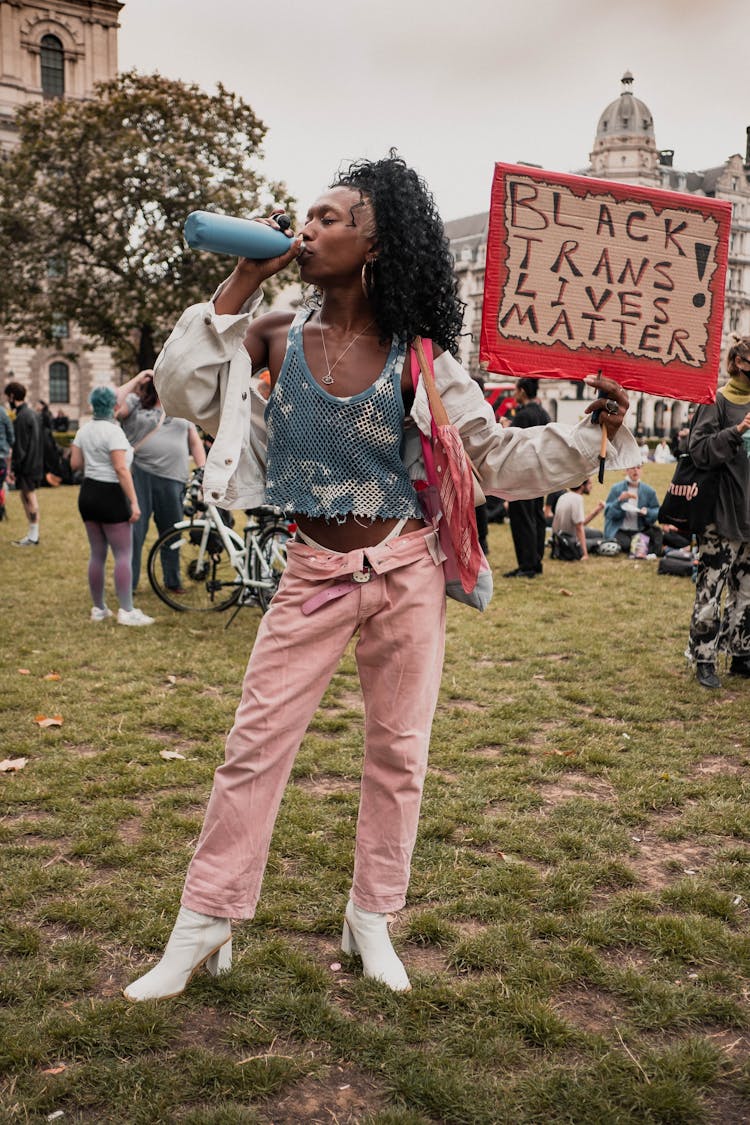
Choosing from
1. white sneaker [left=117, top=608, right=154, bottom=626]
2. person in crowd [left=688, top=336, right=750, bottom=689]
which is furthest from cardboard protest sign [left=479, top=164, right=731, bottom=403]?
white sneaker [left=117, top=608, right=154, bottom=626]

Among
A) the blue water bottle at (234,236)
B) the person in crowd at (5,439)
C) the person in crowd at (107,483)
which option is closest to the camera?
the blue water bottle at (234,236)

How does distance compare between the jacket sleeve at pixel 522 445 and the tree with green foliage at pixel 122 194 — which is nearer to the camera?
the jacket sleeve at pixel 522 445

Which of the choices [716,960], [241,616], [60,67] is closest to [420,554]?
[716,960]

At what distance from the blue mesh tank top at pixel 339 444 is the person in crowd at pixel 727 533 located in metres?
4.21

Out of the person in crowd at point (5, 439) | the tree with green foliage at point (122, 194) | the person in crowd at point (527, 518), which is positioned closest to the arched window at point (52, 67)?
the tree with green foliage at point (122, 194)

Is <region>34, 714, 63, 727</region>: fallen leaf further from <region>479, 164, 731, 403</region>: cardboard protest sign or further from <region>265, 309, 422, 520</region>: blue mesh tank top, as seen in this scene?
<region>479, 164, 731, 403</region>: cardboard protest sign

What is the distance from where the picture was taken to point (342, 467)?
3.00 metres

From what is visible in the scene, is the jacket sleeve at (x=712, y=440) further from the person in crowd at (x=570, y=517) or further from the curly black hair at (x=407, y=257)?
the person in crowd at (x=570, y=517)

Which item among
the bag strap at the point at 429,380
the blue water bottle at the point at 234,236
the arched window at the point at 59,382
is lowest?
the bag strap at the point at 429,380

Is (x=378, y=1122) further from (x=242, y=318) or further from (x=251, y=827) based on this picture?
(x=242, y=318)

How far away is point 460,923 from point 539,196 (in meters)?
2.46

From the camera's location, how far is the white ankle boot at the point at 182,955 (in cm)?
299

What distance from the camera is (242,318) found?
2879 millimetres

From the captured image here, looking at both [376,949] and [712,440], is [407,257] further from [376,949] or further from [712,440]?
[712,440]
